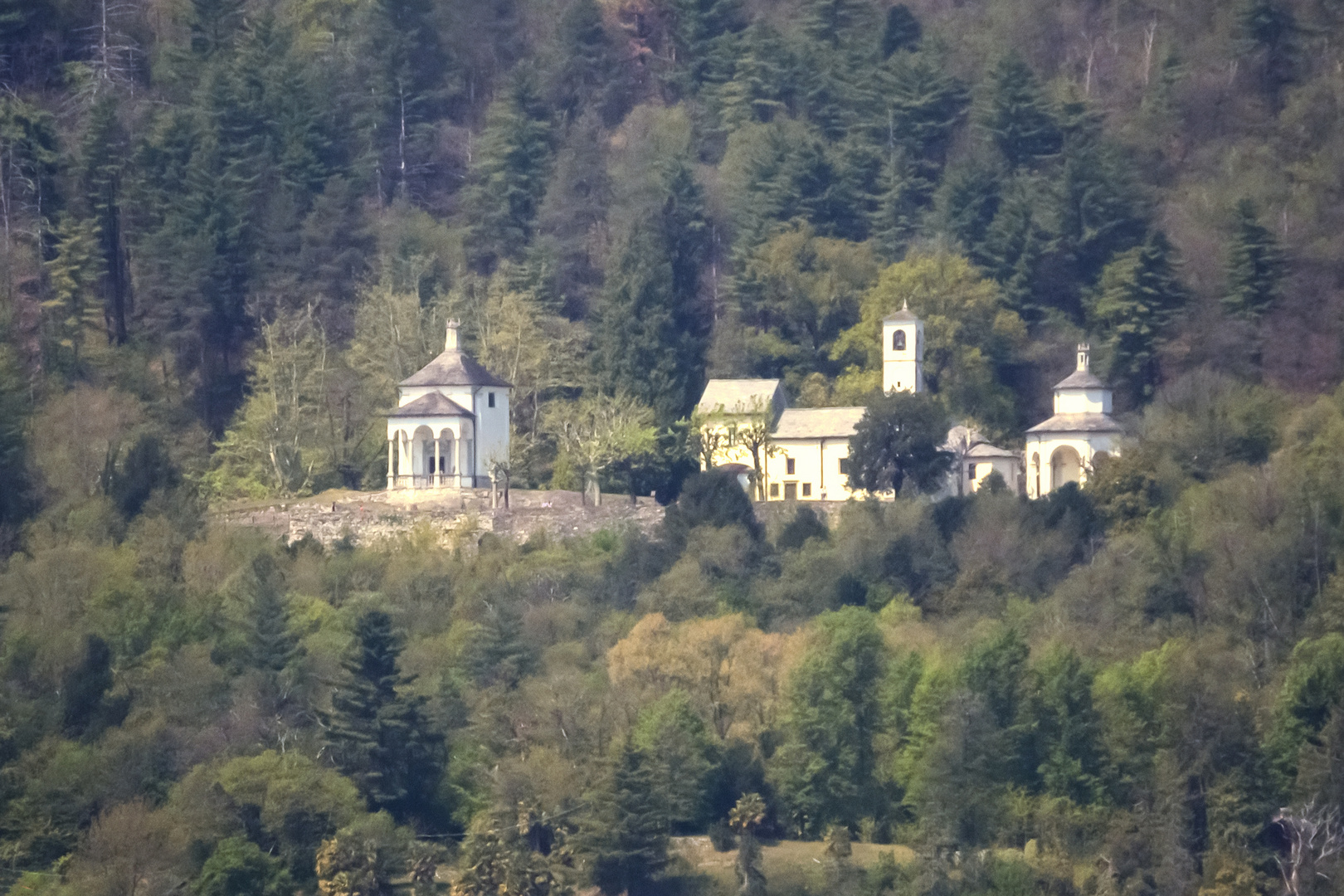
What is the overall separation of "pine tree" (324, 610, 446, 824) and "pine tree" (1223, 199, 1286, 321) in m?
28.6

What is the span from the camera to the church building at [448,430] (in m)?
72.1

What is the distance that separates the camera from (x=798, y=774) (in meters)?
60.8

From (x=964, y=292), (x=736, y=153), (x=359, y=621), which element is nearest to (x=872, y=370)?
(x=964, y=292)

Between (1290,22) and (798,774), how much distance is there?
133 feet

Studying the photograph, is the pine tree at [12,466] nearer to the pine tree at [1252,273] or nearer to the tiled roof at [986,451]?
the tiled roof at [986,451]

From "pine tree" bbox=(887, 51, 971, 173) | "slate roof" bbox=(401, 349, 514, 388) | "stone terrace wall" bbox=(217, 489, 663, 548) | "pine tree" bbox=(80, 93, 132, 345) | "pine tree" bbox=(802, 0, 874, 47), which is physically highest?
"pine tree" bbox=(802, 0, 874, 47)

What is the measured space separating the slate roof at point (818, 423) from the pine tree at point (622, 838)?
17190 millimetres

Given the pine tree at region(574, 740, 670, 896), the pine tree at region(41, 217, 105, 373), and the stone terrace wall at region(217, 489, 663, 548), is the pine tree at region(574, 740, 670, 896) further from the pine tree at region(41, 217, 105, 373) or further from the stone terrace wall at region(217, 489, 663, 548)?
the pine tree at region(41, 217, 105, 373)

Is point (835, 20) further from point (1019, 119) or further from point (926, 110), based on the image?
point (1019, 119)

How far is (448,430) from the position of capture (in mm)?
72562

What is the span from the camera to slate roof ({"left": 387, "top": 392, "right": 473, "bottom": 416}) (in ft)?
236

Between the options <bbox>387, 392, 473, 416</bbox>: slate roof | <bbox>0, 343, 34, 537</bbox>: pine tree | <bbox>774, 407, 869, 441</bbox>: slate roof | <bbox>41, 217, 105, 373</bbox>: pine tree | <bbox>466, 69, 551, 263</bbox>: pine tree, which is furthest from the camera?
<bbox>466, 69, 551, 263</bbox>: pine tree

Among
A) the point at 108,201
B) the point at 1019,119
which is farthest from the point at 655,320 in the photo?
the point at 108,201

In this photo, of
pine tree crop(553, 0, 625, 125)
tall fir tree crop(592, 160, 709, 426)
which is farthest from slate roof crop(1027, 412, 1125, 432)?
pine tree crop(553, 0, 625, 125)
